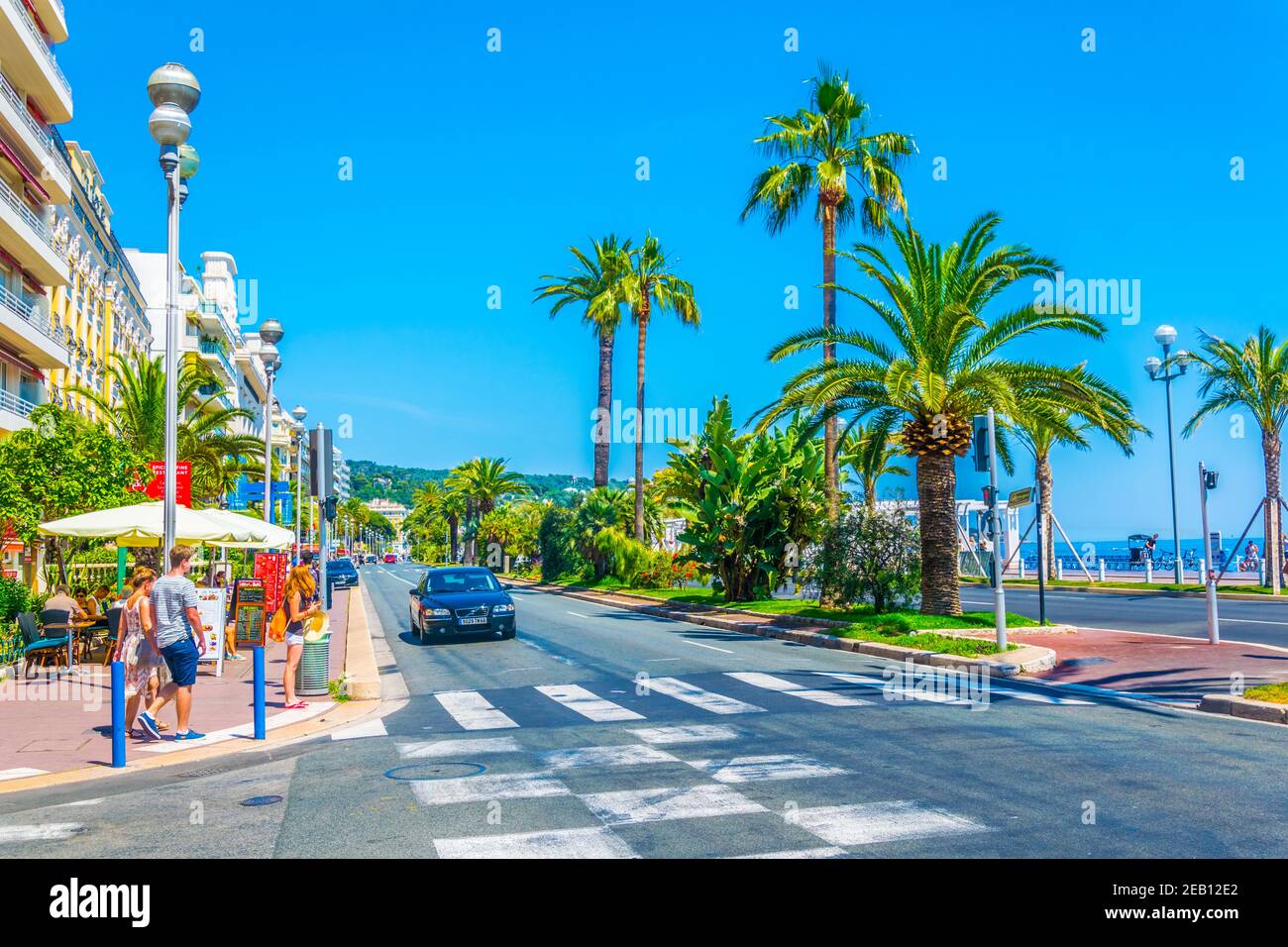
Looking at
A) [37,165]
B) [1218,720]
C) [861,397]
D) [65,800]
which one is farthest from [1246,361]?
[37,165]

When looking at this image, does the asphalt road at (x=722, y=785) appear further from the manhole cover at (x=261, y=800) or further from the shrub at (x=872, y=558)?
the shrub at (x=872, y=558)

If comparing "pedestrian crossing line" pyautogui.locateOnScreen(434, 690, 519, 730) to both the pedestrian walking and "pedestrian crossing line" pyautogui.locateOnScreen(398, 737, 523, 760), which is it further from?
the pedestrian walking

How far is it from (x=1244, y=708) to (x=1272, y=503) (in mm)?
26895

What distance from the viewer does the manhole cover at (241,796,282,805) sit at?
25.6 feet

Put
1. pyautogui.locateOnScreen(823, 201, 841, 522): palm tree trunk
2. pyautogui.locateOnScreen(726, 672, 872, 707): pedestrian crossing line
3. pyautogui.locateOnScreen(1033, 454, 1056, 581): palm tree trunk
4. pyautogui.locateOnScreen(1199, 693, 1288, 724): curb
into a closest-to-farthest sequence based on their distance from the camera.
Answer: pyautogui.locateOnScreen(1199, 693, 1288, 724): curb
pyautogui.locateOnScreen(726, 672, 872, 707): pedestrian crossing line
pyautogui.locateOnScreen(823, 201, 841, 522): palm tree trunk
pyautogui.locateOnScreen(1033, 454, 1056, 581): palm tree trunk

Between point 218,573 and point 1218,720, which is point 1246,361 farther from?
point 218,573

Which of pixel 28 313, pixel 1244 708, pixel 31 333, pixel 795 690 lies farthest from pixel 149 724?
pixel 28 313

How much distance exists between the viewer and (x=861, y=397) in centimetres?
2170

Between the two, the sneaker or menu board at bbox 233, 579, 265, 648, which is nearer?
the sneaker

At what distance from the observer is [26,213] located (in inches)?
1258

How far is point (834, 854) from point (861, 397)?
53.9 feet

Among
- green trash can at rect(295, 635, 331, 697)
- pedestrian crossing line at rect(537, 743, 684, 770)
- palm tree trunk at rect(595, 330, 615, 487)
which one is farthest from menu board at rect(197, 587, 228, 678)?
palm tree trunk at rect(595, 330, 615, 487)

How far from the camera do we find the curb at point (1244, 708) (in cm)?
1072

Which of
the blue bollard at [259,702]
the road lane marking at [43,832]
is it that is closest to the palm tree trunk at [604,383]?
the blue bollard at [259,702]
